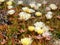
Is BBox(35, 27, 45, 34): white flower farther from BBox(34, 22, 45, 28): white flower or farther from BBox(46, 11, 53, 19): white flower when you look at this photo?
BBox(46, 11, 53, 19): white flower

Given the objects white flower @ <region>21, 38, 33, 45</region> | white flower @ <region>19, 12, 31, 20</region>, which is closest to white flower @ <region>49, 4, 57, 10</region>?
white flower @ <region>19, 12, 31, 20</region>

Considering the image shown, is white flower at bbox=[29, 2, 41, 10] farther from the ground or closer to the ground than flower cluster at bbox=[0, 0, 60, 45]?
farther from the ground

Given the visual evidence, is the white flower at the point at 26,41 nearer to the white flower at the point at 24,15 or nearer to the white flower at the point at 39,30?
the white flower at the point at 39,30

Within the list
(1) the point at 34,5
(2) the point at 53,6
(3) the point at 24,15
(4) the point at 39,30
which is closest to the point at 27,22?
(3) the point at 24,15

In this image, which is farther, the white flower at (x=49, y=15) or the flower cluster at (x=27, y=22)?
the white flower at (x=49, y=15)

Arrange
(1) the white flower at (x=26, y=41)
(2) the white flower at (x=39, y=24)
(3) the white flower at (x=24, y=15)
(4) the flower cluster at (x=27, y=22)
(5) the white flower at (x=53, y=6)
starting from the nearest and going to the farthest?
(1) the white flower at (x=26, y=41)
(4) the flower cluster at (x=27, y=22)
(2) the white flower at (x=39, y=24)
(3) the white flower at (x=24, y=15)
(5) the white flower at (x=53, y=6)

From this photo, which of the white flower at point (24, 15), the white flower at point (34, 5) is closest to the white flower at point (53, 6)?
the white flower at point (34, 5)

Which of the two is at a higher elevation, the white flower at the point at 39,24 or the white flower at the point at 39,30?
the white flower at the point at 39,24

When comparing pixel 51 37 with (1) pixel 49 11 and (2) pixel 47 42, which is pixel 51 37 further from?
Answer: (1) pixel 49 11

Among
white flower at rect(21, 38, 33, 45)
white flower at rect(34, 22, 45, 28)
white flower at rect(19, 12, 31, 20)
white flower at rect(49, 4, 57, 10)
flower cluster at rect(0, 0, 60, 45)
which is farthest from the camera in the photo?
white flower at rect(49, 4, 57, 10)

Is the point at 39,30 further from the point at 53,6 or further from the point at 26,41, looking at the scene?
the point at 53,6

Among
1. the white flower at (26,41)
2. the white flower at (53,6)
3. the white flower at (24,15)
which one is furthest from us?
the white flower at (53,6)
